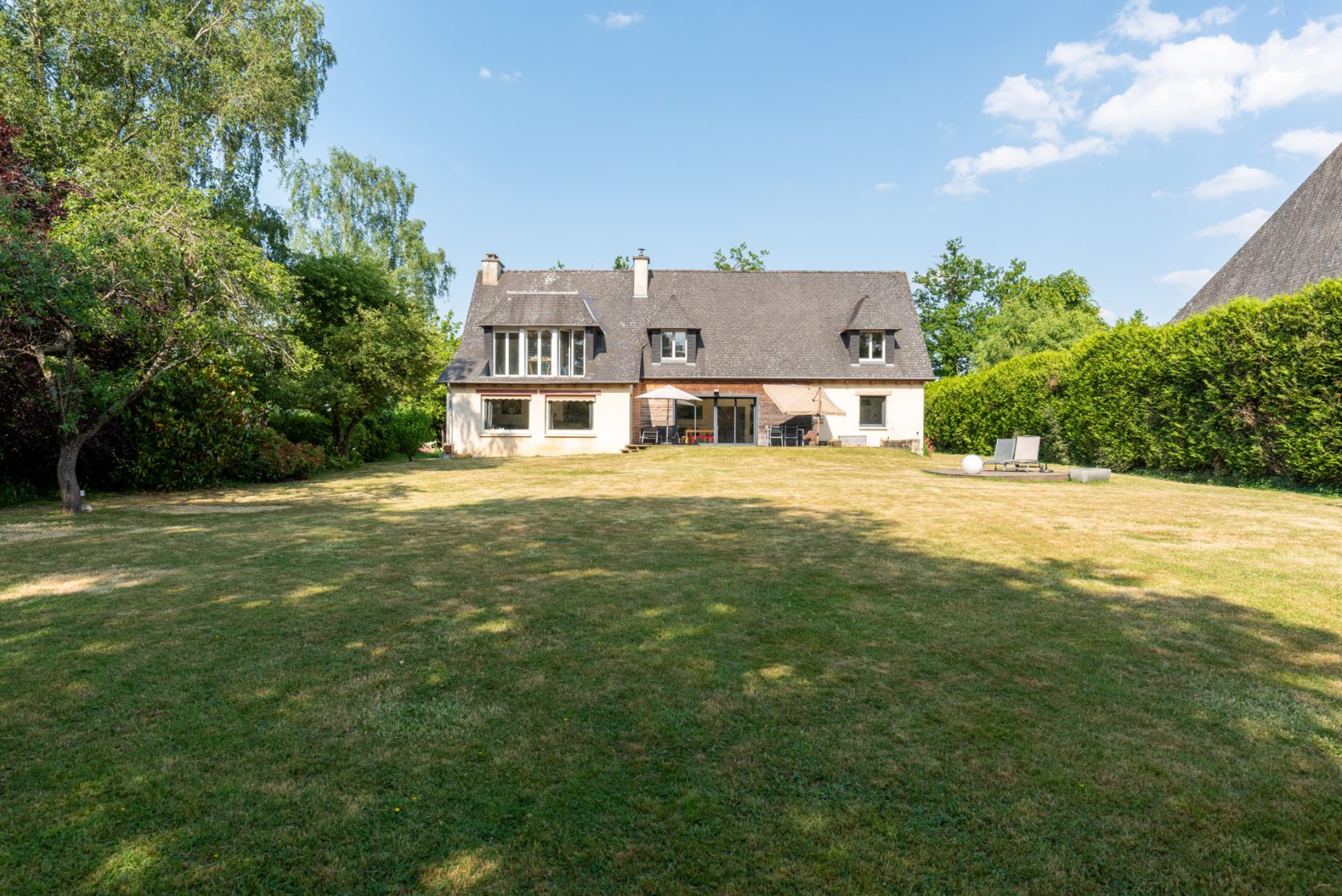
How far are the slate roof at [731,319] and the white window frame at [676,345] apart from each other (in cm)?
52

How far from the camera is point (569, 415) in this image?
28.9 m

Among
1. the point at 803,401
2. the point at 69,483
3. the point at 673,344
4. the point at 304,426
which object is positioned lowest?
the point at 69,483

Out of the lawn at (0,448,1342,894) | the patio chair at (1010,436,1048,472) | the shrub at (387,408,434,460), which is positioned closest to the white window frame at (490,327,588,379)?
the shrub at (387,408,434,460)

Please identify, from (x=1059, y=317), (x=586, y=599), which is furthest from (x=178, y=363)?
(x=1059, y=317)

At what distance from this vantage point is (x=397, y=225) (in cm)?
3828

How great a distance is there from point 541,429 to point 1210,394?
22.1 metres

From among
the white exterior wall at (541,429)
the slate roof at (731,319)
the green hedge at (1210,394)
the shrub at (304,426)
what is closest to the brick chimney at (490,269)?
the slate roof at (731,319)

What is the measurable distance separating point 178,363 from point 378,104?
11.6 metres

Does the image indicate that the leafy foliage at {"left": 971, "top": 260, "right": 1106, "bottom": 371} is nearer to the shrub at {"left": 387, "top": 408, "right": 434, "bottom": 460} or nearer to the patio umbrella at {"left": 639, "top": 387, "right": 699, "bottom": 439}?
the patio umbrella at {"left": 639, "top": 387, "right": 699, "bottom": 439}

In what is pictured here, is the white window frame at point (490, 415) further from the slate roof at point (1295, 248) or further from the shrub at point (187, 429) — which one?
the slate roof at point (1295, 248)

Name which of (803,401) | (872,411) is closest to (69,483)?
(803,401)

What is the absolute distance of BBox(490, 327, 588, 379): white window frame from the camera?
2833 cm

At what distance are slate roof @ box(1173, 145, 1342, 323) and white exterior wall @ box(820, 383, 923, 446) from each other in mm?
10474

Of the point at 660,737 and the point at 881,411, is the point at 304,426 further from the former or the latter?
the point at 881,411
